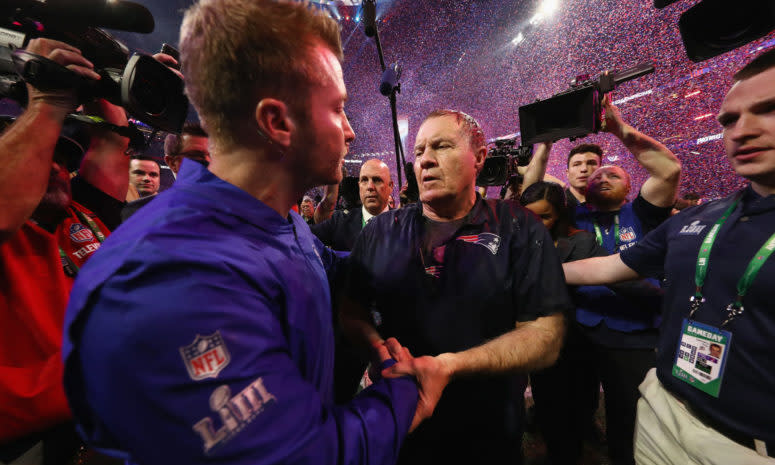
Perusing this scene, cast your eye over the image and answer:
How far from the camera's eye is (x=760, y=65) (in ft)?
4.24

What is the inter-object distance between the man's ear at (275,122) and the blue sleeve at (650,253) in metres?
2.19

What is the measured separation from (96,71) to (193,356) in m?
1.45

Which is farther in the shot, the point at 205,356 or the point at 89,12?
the point at 89,12

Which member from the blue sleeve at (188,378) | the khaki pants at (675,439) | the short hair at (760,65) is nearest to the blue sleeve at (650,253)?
the khaki pants at (675,439)

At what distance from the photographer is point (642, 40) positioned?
9562 mm

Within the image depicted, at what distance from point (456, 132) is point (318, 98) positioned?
3.39ft

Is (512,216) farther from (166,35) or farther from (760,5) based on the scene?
(166,35)

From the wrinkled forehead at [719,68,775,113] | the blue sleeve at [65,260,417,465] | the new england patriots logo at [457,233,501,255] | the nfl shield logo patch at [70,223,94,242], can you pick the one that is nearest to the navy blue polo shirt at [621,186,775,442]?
the wrinkled forehead at [719,68,775,113]

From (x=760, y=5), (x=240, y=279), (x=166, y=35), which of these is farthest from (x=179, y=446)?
(x=166, y=35)

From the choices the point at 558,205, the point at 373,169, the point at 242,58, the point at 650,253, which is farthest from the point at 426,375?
the point at 373,169

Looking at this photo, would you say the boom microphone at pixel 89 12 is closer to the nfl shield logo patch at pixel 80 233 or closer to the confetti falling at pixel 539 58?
the nfl shield logo patch at pixel 80 233

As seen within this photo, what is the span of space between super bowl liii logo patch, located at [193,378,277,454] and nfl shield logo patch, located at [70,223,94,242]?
1.62 metres

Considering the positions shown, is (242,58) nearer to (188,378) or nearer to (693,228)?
(188,378)

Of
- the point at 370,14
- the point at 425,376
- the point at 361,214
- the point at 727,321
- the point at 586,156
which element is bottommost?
the point at 727,321
